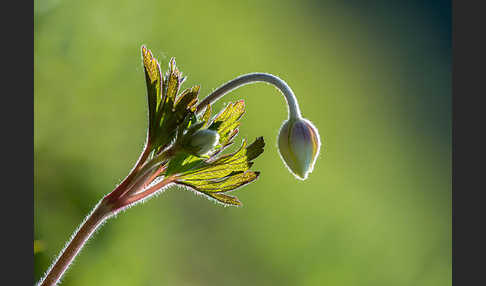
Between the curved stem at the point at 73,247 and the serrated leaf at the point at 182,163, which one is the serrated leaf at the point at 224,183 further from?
the curved stem at the point at 73,247

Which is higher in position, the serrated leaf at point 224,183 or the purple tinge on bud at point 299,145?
the purple tinge on bud at point 299,145

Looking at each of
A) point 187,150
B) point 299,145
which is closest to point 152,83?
point 187,150

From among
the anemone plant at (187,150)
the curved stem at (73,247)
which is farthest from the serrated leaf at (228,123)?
the curved stem at (73,247)

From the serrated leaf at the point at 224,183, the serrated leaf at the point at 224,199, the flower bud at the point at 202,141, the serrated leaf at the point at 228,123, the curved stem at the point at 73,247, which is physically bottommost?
the curved stem at the point at 73,247

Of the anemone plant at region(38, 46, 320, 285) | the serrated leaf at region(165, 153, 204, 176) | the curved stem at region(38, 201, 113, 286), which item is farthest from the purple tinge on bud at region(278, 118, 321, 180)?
the curved stem at region(38, 201, 113, 286)

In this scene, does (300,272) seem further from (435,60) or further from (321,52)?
(435,60)

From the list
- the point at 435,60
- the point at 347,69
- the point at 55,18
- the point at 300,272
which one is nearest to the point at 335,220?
the point at 300,272
